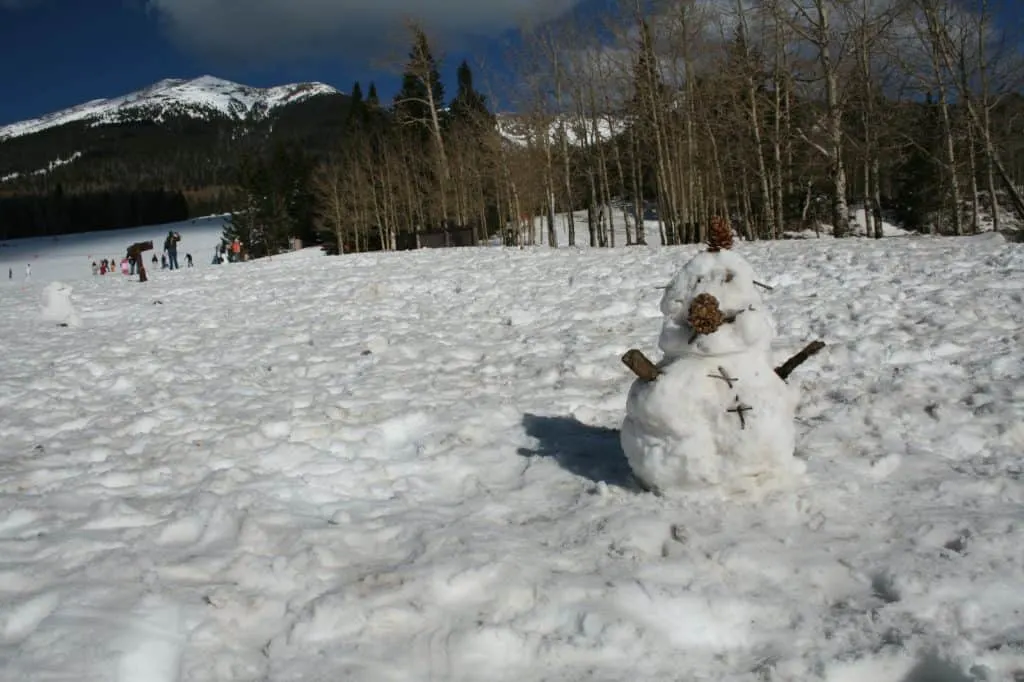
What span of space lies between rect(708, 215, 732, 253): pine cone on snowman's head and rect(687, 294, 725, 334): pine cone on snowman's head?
1.26 ft

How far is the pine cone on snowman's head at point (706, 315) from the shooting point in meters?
3.47

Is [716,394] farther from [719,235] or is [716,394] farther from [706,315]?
[719,235]

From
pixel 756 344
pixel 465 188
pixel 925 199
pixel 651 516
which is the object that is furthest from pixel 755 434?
pixel 925 199

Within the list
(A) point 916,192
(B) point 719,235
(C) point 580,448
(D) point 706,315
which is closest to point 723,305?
(D) point 706,315

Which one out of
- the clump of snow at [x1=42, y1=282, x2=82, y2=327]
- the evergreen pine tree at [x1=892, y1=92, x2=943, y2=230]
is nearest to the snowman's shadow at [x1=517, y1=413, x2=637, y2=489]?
the clump of snow at [x1=42, y1=282, x2=82, y2=327]

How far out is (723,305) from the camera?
3.54 metres

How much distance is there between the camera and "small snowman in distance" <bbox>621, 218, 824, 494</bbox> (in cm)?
349

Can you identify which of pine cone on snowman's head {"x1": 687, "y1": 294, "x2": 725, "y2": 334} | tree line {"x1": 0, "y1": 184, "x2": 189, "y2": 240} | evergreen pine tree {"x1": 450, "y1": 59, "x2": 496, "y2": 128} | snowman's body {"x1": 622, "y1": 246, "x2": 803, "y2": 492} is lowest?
snowman's body {"x1": 622, "y1": 246, "x2": 803, "y2": 492}

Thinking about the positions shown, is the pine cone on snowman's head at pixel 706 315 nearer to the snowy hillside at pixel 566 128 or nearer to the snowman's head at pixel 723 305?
the snowman's head at pixel 723 305

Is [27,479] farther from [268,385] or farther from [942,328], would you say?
[942,328]

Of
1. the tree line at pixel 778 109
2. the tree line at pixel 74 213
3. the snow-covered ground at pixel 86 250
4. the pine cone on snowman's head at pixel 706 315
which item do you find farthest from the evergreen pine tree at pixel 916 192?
the tree line at pixel 74 213

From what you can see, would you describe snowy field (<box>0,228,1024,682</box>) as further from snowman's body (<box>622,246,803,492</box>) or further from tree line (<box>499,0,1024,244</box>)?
tree line (<box>499,0,1024,244</box>)

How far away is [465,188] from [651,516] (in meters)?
36.2

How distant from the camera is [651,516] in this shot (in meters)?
3.46
